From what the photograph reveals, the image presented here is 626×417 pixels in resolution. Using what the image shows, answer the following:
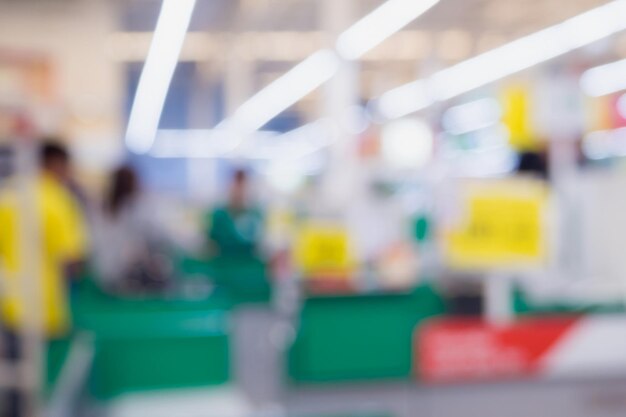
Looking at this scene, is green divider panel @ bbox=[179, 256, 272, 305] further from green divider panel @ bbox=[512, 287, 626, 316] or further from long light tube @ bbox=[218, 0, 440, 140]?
green divider panel @ bbox=[512, 287, 626, 316]

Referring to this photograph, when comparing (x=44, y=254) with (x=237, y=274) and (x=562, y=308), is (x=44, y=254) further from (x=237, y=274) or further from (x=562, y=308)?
(x=562, y=308)

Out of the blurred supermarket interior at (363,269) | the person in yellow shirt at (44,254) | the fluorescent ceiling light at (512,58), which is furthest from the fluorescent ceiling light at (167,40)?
the fluorescent ceiling light at (512,58)

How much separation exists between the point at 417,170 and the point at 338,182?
1.07 m

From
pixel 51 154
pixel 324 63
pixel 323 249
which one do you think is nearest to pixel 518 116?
pixel 323 249

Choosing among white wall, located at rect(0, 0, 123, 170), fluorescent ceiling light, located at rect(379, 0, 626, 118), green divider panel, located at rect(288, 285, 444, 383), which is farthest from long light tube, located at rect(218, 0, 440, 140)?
white wall, located at rect(0, 0, 123, 170)

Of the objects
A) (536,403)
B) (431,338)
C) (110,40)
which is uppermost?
(110,40)

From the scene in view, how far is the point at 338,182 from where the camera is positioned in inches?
241

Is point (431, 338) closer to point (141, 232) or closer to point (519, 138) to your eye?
point (519, 138)

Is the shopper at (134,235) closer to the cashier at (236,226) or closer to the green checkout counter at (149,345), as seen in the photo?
the cashier at (236,226)

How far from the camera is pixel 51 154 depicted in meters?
3.78

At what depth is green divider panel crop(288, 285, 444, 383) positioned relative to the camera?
2.54 meters

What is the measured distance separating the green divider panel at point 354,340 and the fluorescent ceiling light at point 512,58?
71cm

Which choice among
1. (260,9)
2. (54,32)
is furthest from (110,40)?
(260,9)

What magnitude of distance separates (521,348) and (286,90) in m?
6.37
